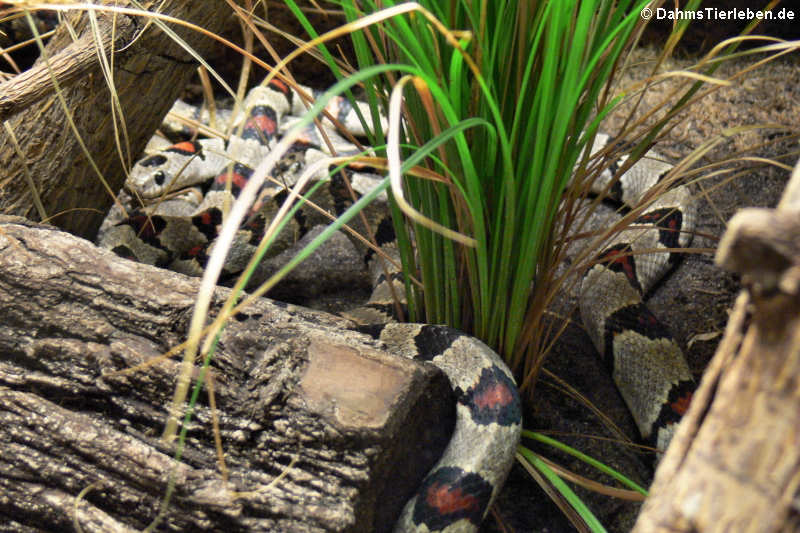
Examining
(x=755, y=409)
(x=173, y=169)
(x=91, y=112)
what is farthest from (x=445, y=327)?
(x=173, y=169)

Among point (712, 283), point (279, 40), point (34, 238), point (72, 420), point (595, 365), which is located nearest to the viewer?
point (72, 420)

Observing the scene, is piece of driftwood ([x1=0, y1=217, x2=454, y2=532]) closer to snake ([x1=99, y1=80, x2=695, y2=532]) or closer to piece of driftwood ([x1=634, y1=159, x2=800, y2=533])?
snake ([x1=99, y1=80, x2=695, y2=532])

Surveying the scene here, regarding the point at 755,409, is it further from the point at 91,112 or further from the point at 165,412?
the point at 91,112

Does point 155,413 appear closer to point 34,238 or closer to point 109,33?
point 34,238

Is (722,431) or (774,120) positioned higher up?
(774,120)

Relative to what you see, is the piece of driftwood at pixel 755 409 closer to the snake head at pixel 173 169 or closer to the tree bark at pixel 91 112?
the tree bark at pixel 91 112

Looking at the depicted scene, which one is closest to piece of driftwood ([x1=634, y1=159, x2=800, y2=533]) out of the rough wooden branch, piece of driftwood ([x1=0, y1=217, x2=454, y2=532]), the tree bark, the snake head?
piece of driftwood ([x1=0, y1=217, x2=454, y2=532])

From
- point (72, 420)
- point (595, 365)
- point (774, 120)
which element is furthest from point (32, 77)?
point (774, 120)
